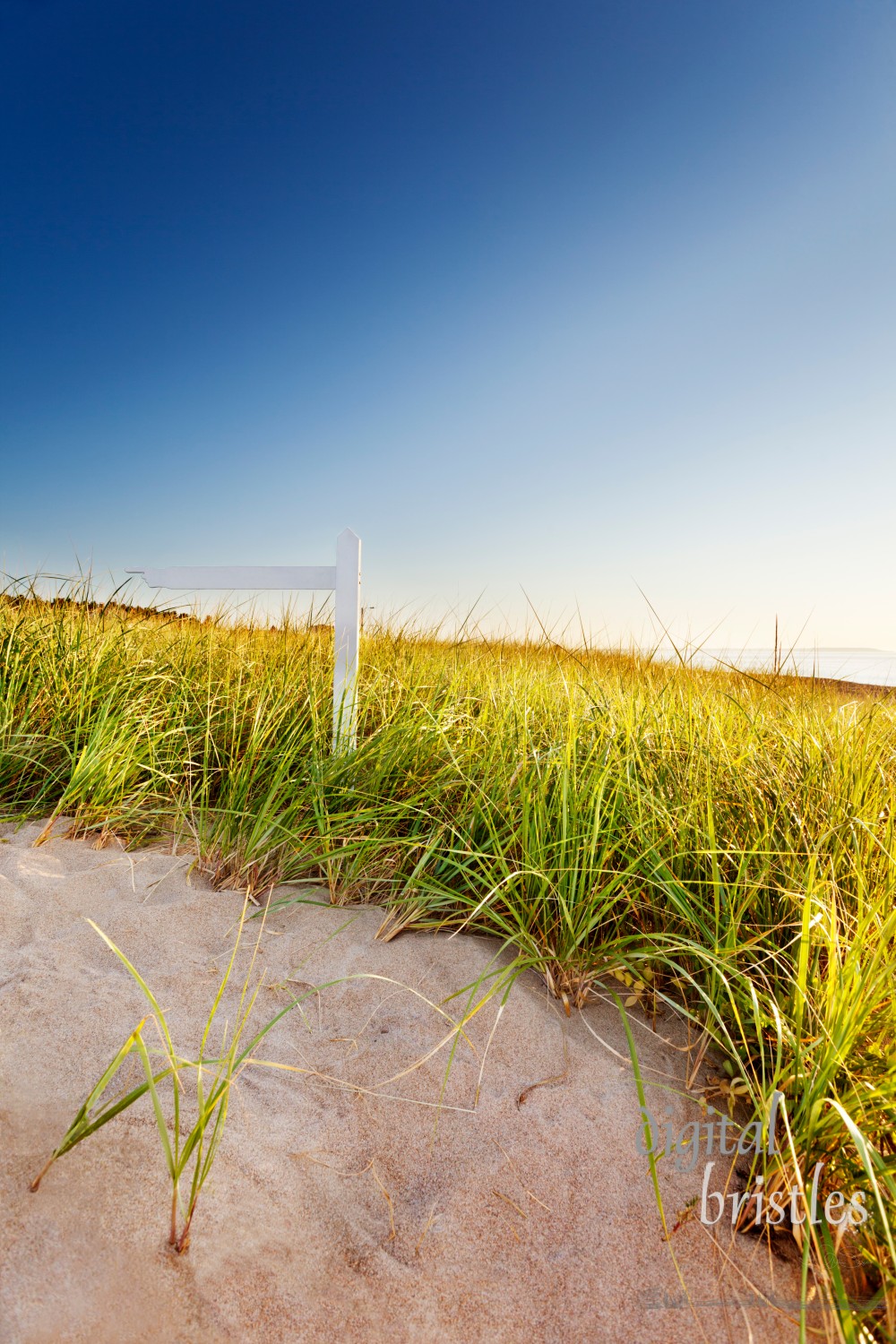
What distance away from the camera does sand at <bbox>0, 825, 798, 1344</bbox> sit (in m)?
1.16

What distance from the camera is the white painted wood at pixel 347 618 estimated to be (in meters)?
3.21

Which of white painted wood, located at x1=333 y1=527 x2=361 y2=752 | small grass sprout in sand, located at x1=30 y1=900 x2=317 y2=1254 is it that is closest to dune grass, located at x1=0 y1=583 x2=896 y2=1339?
white painted wood, located at x1=333 y1=527 x2=361 y2=752

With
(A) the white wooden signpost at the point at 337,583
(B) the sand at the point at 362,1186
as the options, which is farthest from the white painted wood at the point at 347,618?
(B) the sand at the point at 362,1186

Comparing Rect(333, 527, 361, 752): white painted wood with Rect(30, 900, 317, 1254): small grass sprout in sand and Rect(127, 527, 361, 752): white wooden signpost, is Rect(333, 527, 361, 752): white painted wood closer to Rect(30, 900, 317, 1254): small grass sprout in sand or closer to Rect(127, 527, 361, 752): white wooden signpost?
Rect(127, 527, 361, 752): white wooden signpost

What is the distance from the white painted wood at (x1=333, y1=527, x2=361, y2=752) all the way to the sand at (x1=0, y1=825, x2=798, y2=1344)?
4.78 feet

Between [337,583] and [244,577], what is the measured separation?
21.3 inches

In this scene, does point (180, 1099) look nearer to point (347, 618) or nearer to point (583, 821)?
point (583, 821)

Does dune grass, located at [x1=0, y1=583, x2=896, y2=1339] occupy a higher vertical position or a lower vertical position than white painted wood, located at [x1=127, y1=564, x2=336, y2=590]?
lower

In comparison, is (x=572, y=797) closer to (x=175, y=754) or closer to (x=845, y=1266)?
(x=845, y=1266)

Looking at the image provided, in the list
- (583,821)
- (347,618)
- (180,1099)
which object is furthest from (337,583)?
(180,1099)

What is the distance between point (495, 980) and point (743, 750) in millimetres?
1237

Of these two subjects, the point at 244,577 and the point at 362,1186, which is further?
the point at 244,577

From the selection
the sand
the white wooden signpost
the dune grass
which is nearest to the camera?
the sand

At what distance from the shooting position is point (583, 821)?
79.2 inches
